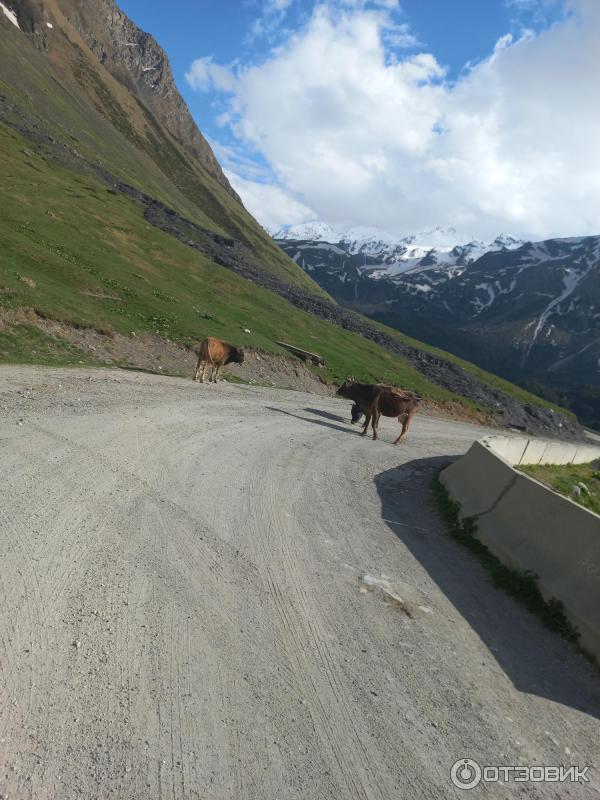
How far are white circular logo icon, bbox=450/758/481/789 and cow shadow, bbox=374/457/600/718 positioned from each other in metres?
1.74

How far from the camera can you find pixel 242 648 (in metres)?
5.70

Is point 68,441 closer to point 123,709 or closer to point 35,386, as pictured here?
point 35,386

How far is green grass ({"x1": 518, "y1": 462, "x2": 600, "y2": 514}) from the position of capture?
62.9ft

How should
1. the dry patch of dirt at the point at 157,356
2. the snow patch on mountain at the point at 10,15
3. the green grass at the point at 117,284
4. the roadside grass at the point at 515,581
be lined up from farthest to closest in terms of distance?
the snow patch on mountain at the point at 10,15 < the green grass at the point at 117,284 < the dry patch of dirt at the point at 157,356 < the roadside grass at the point at 515,581

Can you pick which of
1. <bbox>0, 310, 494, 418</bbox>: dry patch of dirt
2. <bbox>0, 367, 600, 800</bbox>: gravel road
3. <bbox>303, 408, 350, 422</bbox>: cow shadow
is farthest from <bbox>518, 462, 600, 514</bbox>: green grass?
<bbox>0, 310, 494, 418</bbox>: dry patch of dirt

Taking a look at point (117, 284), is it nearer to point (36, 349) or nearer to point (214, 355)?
point (214, 355)

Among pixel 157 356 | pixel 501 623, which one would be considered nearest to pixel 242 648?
pixel 501 623

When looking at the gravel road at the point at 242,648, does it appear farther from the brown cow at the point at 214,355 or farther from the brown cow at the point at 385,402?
the brown cow at the point at 214,355

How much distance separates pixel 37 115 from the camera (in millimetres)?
104250

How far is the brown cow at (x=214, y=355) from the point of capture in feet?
82.7

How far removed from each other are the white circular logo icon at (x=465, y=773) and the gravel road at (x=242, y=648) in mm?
77

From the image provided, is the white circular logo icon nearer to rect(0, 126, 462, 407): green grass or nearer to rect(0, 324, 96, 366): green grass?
rect(0, 324, 96, 366): green grass

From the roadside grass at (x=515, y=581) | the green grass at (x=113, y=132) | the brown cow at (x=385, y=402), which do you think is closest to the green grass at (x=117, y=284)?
the brown cow at (x=385, y=402)

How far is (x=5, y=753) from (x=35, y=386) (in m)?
13.7
